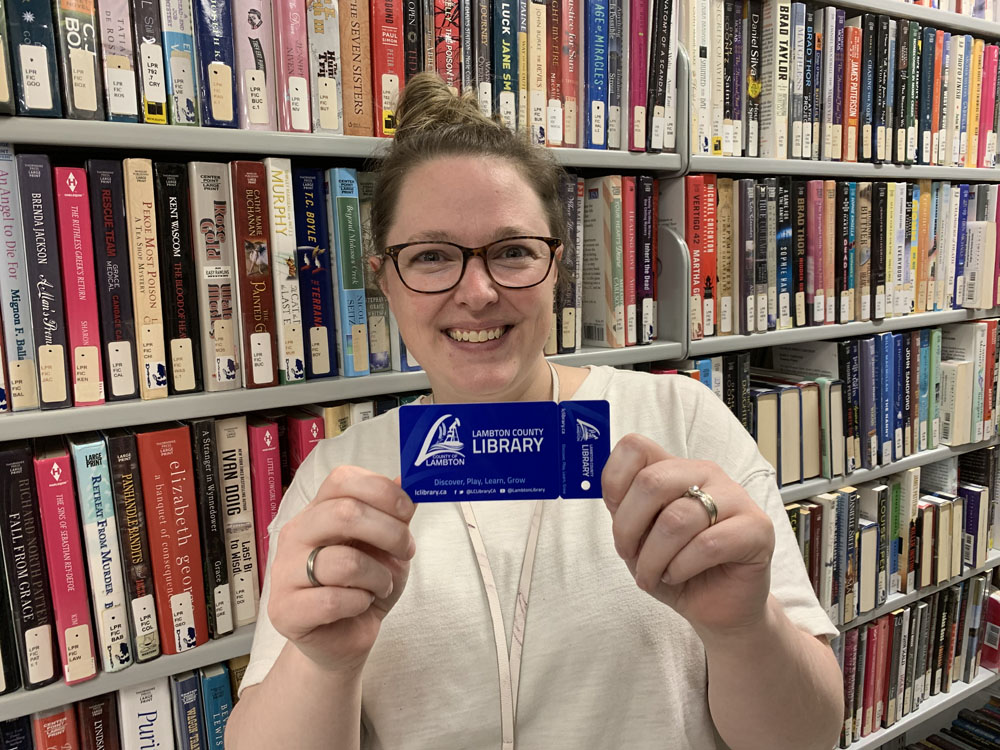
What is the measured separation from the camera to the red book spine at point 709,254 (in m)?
1.51

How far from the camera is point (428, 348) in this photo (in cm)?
92

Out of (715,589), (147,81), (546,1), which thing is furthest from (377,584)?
(546,1)

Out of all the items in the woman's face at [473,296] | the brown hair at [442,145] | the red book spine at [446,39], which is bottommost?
the woman's face at [473,296]

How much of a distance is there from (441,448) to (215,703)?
0.81m

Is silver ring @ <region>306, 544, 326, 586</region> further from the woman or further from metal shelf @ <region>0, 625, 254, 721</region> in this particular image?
metal shelf @ <region>0, 625, 254, 721</region>

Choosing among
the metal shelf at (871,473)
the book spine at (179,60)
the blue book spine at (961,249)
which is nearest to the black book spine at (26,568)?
the book spine at (179,60)

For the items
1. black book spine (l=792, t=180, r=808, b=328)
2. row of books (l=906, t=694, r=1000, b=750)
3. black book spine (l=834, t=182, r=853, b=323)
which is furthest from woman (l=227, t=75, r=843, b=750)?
row of books (l=906, t=694, r=1000, b=750)

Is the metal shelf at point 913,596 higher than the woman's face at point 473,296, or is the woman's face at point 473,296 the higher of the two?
the woman's face at point 473,296

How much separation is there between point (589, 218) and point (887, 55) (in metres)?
0.98

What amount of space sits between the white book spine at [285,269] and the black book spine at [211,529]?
16cm

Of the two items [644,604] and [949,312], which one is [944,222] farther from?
[644,604]

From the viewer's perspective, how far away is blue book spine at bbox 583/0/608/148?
1.35m

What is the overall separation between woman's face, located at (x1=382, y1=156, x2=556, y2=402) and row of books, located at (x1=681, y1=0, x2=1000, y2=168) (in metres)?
0.75

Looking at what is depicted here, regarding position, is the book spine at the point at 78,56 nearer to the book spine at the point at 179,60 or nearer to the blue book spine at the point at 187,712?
the book spine at the point at 179,60
